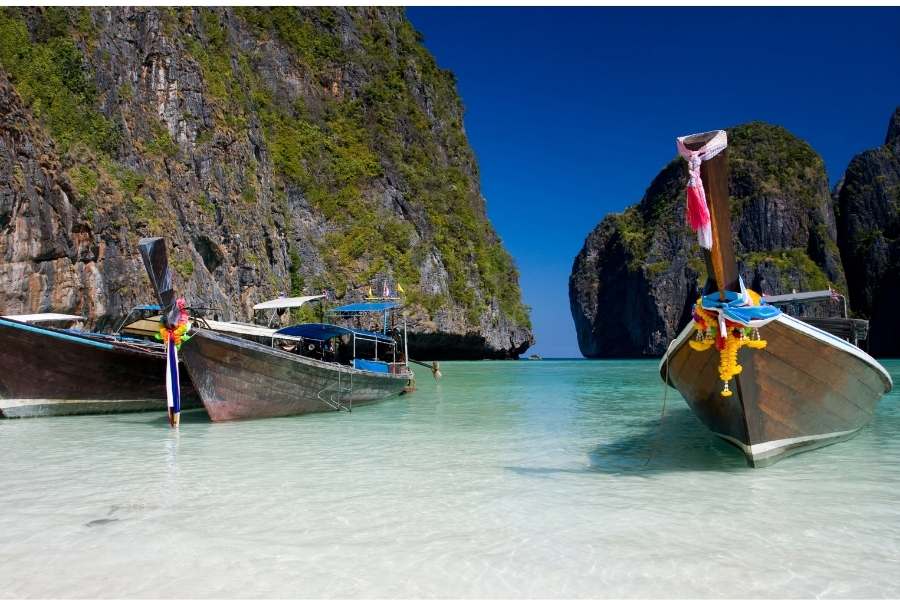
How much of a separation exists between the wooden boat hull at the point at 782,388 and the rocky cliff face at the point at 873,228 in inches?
3371

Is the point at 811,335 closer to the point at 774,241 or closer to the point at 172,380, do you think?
the point at 172,380

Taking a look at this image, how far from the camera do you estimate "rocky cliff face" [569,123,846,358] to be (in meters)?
91.3

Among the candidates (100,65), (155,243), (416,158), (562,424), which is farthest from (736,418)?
(416,158)

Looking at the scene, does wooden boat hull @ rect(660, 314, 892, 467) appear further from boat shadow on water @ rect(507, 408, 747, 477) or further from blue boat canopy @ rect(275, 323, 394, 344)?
blue boat canopy @ rect(275, 323, 394, 344)

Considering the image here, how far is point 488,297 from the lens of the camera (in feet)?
191

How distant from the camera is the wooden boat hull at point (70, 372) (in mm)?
12031

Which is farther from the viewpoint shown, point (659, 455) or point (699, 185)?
point (659, 455)

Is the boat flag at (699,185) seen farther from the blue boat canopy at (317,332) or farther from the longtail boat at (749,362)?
the blue boat canopy at (317,332)

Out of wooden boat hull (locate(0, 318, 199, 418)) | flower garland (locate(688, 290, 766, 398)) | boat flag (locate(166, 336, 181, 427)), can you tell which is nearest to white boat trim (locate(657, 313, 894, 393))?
flower garland (locate(688, 290, 766, 398))

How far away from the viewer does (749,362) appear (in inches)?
258

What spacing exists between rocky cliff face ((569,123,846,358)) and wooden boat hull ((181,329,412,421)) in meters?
84.9

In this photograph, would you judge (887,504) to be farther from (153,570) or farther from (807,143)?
(807,143)

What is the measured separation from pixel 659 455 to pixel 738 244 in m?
98.0

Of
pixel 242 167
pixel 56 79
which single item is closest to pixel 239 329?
pixel 56 79
